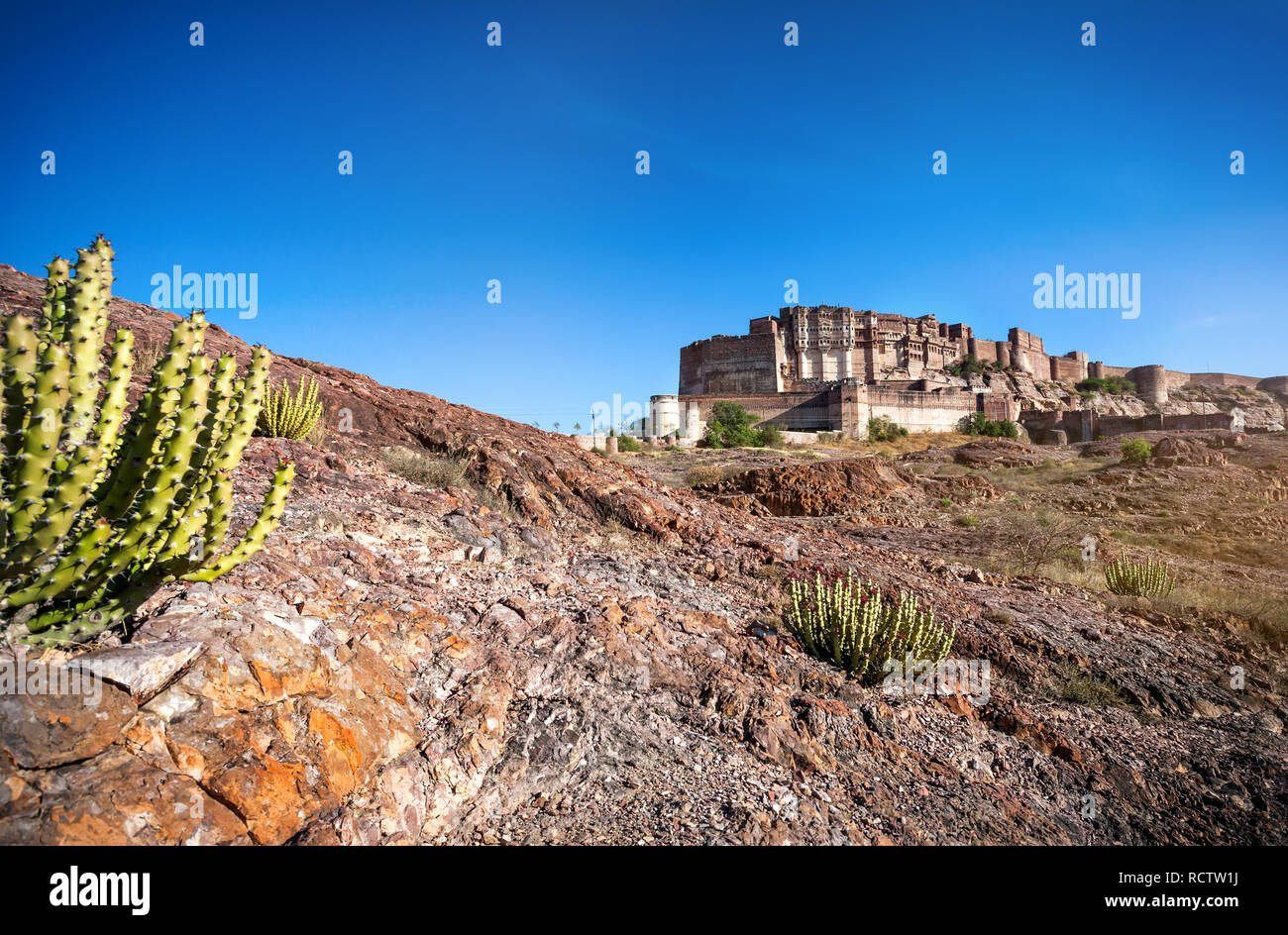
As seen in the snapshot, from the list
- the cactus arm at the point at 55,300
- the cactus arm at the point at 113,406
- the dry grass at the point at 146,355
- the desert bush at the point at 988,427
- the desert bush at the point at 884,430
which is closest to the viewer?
the cactus arm at the point at 113,406

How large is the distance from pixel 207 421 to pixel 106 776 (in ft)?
4.37

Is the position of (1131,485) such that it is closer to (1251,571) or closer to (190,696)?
(1251,571)

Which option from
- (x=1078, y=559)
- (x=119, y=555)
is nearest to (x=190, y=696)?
(x=119, y=555)

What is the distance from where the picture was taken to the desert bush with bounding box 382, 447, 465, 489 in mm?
6086

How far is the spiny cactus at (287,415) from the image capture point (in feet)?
19.6

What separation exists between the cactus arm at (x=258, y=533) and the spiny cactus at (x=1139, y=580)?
9267 millimetres

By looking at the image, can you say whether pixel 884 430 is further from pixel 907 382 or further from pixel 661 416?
pixel 661 416

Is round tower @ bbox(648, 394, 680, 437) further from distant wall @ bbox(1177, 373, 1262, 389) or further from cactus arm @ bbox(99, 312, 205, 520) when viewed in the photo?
distant wall @ bbox(1177, 373, 1262, 389)

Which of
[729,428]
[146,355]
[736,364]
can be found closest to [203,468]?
[146,355]

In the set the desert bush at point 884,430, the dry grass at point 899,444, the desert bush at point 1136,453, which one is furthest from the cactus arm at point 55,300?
the desert bush at point 884,430

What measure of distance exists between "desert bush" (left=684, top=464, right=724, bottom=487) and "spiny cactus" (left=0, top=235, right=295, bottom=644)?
13.3 meters

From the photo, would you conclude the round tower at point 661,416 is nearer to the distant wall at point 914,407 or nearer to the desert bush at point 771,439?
the desert bush at point 771,439

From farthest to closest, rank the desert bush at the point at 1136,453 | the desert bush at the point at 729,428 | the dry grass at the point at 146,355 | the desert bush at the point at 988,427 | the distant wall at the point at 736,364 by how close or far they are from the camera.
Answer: the distant wall at the point at 736,364 → the desert bush at the point at 988,427 → the desert bush at the point at 729,428 → the desert bush at the point at 1136,453 → the dry grass at the point at 146,355

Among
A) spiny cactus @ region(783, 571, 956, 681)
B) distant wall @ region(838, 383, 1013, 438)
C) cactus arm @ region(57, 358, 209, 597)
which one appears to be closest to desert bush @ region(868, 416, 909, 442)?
distant wall @ region(838, 383, 1013, 438)
